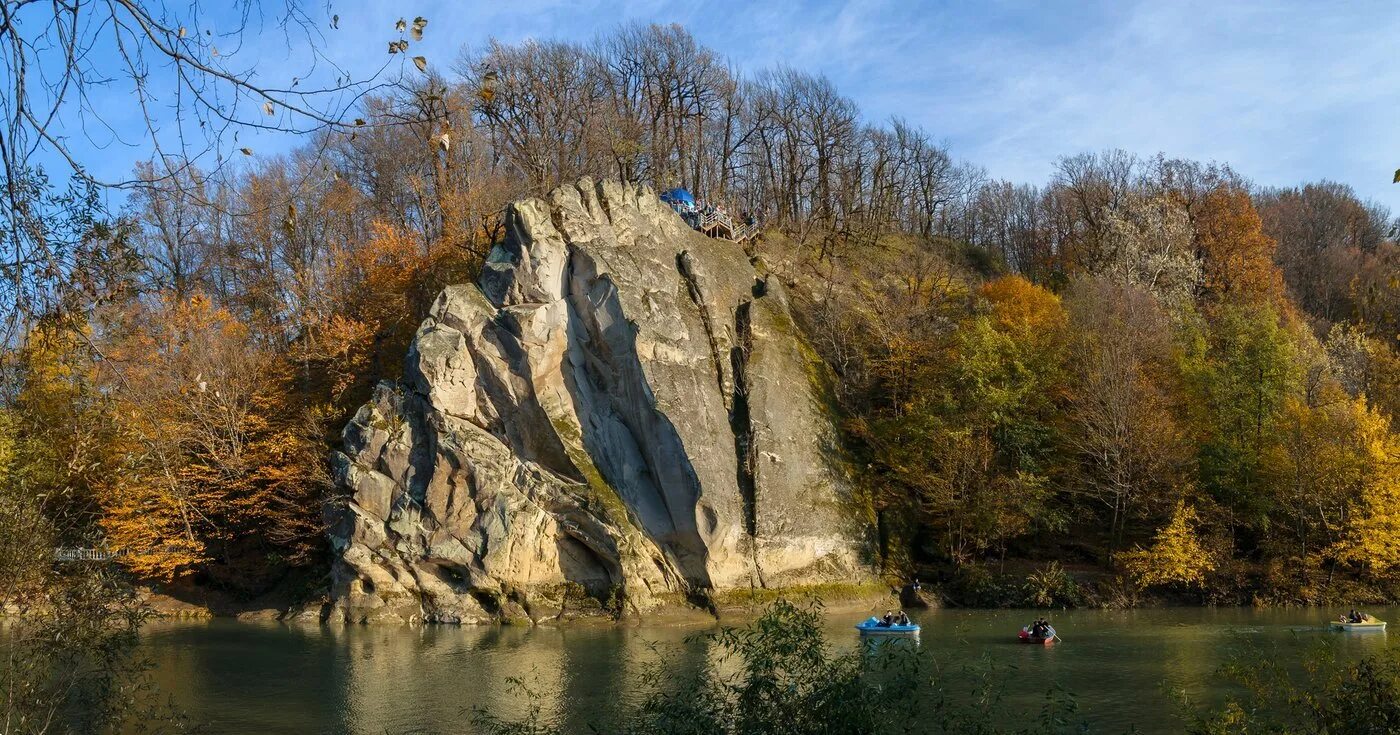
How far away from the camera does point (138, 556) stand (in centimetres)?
3856

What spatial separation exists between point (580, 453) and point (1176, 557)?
71.1 ft

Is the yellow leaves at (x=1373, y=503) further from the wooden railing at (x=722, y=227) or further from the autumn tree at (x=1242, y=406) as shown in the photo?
the wooden railing at (x=722, y=227)

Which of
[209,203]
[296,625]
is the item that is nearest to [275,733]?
[209,203]

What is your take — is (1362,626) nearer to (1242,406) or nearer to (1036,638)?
(1036,638)

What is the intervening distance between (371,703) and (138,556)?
22.3 m

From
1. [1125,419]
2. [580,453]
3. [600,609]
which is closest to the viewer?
[600,609]

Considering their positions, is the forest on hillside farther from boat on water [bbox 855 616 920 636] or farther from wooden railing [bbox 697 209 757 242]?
boat on water [bbox 855 616 920 636]

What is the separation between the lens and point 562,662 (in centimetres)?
2642

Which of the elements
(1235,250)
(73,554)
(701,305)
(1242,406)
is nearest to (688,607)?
(701,305)

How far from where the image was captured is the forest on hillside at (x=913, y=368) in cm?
3700

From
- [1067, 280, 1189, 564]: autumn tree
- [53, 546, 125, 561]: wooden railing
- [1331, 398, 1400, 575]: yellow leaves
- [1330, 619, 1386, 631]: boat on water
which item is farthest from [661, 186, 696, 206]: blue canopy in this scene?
[53, 546, 125, 561]: wooden railing

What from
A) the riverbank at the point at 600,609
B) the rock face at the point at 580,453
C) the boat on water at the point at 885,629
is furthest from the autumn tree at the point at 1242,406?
the boat on water at the point at 885,629

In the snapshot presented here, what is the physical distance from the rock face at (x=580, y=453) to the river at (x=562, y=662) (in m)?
2.57

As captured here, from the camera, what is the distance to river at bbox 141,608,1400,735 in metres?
20.0
